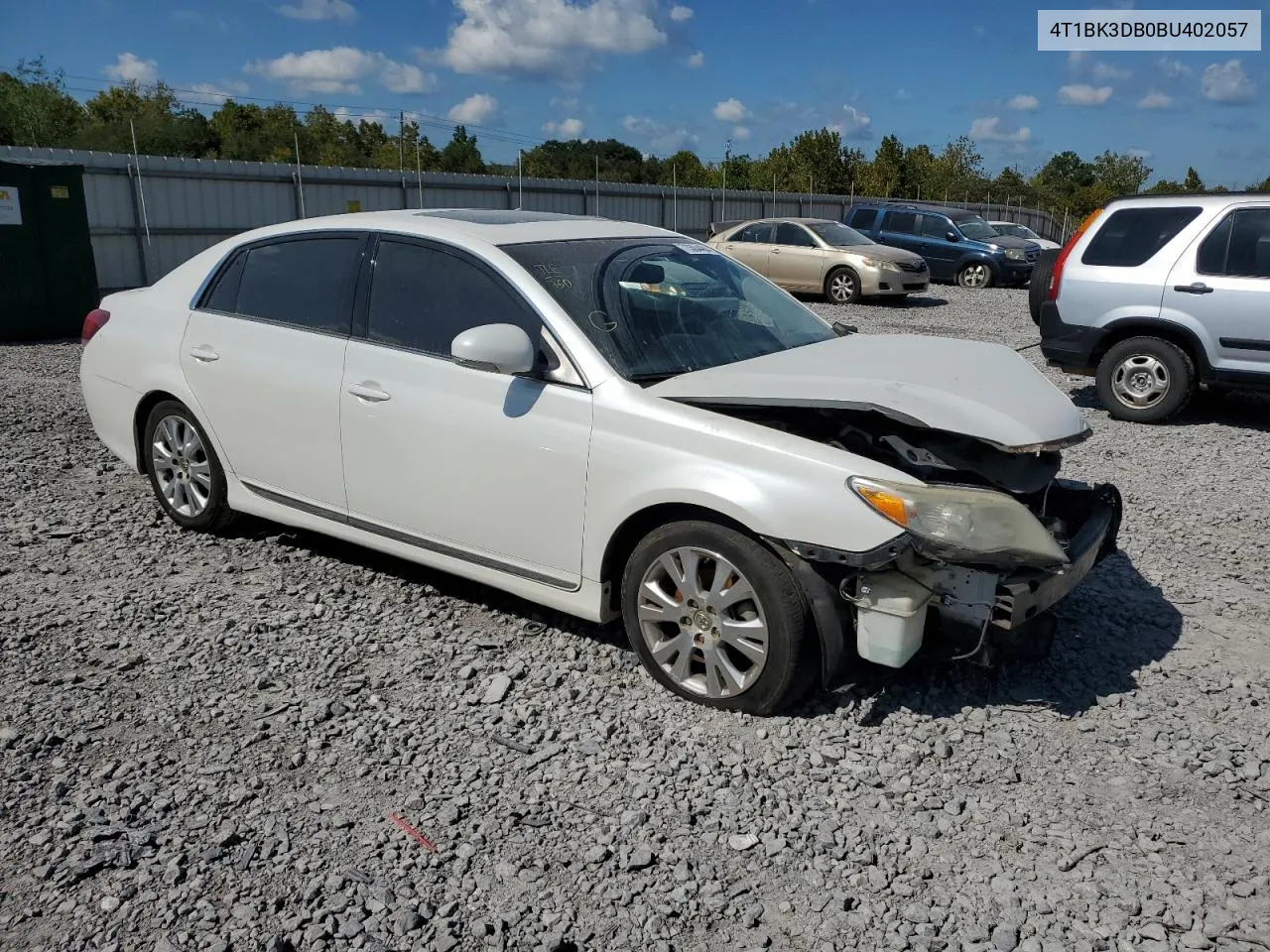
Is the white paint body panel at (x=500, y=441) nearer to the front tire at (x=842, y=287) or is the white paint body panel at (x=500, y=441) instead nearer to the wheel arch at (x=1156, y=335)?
the wheel arch at (x=1156, y=335)

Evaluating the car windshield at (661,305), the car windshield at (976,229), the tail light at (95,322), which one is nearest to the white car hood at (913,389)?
the car windshield at (661,305)

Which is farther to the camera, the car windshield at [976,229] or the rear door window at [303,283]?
the car windshield at [976,229]

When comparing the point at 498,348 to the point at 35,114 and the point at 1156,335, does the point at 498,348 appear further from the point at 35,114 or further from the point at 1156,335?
the point at 35,114

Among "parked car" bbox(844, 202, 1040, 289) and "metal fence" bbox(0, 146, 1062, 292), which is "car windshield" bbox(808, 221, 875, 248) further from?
"parked car" bbox(844, 202, 1040, 289)

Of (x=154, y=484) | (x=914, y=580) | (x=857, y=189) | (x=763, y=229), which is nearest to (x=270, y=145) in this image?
(x=857, y=189)

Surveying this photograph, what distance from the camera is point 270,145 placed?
50000mm

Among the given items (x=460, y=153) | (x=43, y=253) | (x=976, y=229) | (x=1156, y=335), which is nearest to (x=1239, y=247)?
(x=1156, y=335)

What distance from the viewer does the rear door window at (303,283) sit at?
4.63m

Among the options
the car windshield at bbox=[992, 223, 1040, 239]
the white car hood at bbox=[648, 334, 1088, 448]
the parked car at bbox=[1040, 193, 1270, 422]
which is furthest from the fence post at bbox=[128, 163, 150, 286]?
the car windshield at bbox=[992, 223, 1040, 239]

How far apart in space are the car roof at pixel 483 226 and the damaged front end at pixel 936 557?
1.31 meters

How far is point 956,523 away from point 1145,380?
6.30m

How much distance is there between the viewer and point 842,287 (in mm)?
18453

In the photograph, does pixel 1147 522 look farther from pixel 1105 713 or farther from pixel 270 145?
pixel 270 145

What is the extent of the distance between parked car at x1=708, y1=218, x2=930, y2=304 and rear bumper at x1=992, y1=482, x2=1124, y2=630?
1424 cm
